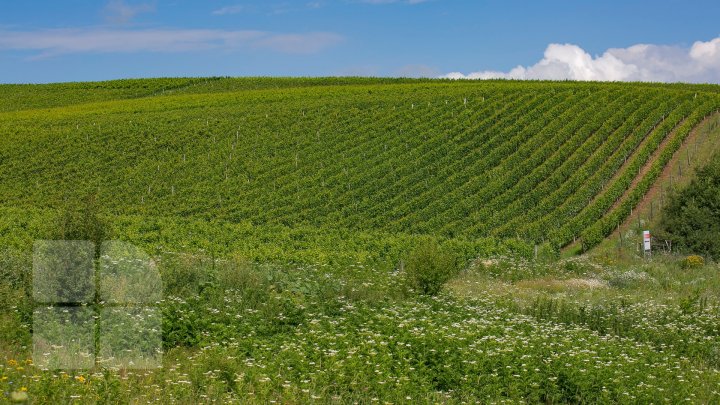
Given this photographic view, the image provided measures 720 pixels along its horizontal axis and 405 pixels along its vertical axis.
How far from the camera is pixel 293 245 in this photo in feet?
104

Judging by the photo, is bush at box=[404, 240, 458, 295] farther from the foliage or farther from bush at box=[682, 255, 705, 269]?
the foliage

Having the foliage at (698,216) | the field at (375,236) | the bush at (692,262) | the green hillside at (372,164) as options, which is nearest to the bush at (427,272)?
the field at (375,236)

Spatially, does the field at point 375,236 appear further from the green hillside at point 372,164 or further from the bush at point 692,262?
the bush at point 692,262

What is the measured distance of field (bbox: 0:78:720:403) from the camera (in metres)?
11.1

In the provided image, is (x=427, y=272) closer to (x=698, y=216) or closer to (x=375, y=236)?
(x=375, y=236)

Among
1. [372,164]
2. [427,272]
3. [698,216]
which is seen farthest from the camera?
[372,164]

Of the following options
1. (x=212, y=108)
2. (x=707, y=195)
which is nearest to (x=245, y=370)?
(x=707, y=195)

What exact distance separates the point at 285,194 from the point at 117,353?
30.0 metres

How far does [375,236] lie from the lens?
3397cm

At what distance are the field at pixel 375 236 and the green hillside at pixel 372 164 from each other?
0.19 m

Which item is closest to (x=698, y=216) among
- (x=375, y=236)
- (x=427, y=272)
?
(x=375, y=236)

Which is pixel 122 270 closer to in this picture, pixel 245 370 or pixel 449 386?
pixel 245 370

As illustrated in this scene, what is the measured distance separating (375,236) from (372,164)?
11.7m

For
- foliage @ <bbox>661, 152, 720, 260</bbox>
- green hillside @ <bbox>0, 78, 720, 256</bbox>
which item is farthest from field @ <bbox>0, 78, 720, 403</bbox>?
foliage @ <bbox>661, 152, 720, 260</bbox>
